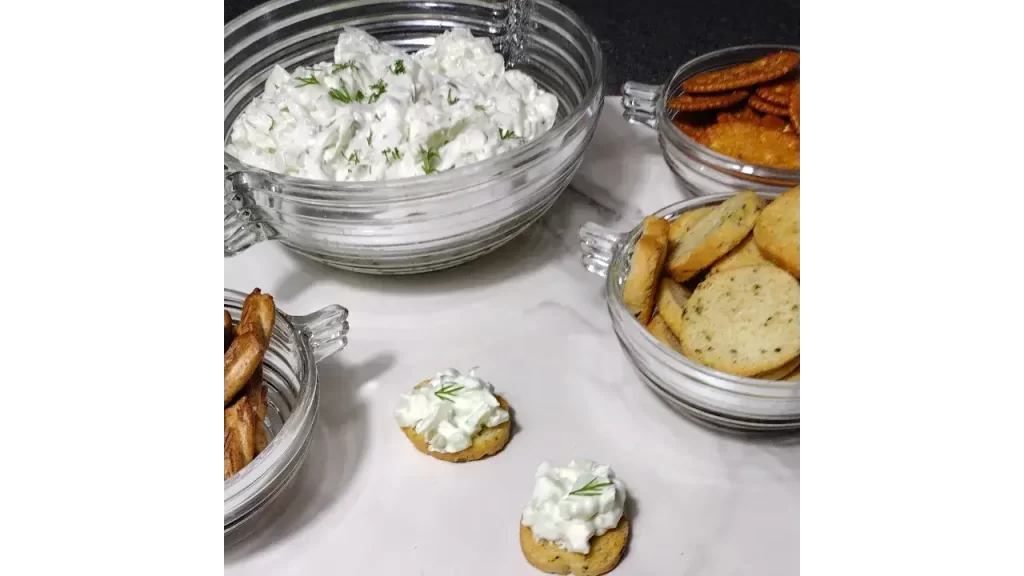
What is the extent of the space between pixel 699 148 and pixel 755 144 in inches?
3.3

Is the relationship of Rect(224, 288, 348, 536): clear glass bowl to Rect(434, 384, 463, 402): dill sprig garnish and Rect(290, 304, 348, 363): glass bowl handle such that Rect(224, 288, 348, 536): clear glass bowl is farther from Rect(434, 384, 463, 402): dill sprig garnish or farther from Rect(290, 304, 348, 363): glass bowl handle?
Rect(434, 384, 463, 402): dill sprig garnish

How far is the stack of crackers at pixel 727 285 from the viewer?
0.66 m

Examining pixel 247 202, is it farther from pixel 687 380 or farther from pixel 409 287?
pixel 687 380

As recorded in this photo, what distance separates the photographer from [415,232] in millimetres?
807

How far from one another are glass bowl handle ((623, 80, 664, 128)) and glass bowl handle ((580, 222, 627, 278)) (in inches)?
11.2

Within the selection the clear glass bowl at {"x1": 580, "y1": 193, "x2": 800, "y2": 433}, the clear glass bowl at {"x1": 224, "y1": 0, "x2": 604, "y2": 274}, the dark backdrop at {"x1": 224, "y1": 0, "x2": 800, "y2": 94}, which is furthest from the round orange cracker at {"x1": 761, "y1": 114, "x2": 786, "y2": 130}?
the dark backdrop at {"x1": 224, "y1": 0, "x2": 800, "y2": 94}

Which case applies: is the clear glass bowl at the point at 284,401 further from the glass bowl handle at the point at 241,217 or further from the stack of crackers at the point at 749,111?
the stack of crackers at the point at 749,111

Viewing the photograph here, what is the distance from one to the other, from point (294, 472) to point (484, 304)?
30 cm

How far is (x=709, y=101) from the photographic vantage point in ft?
3.23

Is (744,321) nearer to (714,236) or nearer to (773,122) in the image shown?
(714,236)

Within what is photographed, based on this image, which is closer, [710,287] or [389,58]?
[710,287]

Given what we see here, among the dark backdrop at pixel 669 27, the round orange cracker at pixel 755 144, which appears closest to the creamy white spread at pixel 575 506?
the round orange cracker at pixel 755 144

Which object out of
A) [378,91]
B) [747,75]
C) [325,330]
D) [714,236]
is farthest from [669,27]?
[325,330]
